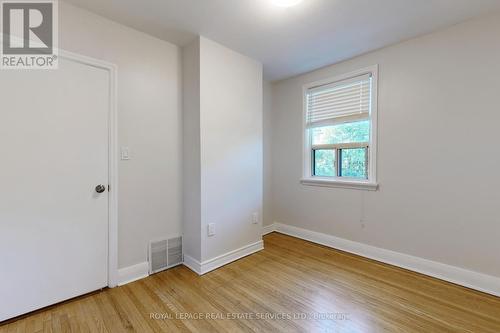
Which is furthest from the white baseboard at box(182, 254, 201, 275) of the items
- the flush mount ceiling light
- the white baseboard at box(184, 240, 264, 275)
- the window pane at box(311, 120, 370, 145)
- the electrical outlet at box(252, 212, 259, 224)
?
the flush mount ceiling light

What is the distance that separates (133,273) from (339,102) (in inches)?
123

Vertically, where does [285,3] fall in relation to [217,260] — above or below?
above

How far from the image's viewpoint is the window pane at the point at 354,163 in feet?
9.43

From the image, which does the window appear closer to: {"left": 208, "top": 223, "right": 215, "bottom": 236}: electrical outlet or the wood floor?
the wood floor

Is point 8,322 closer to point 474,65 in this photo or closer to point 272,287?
point 272,287

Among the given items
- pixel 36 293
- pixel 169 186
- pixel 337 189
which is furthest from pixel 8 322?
pixel 337 189

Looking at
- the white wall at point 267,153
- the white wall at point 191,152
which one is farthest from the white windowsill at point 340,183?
the white wall at point 191,152

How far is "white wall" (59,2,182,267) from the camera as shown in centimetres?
204

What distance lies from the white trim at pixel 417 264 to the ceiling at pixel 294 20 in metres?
2.33

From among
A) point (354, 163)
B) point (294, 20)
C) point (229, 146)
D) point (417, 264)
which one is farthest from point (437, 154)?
point (229, 146)

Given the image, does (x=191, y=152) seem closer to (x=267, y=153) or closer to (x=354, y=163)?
(x=267, y=153)

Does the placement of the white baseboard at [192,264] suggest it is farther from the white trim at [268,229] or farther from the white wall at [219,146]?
the white trim at [268,229]

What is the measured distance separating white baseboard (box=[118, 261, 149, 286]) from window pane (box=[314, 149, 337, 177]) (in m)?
2.49

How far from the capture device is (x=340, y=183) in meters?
2.98
